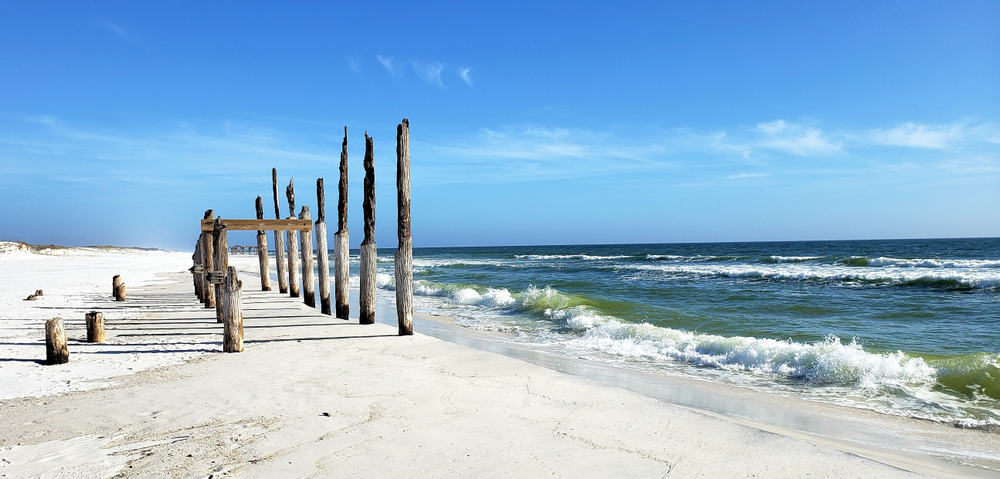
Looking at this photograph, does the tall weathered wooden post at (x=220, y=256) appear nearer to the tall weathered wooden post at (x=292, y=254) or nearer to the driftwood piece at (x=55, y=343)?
the driftwood piece at (x=55, y=343)

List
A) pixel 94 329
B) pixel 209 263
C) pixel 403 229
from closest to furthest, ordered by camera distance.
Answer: pixel 94 329 → pixel 403 229 → pixel 209 263

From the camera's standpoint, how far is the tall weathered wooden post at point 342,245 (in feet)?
37.2

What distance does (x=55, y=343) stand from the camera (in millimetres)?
6895

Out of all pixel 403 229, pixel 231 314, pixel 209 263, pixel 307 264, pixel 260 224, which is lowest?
pixel 231 314

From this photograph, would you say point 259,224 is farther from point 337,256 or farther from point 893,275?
point 893,275

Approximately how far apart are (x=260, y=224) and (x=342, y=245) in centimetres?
340

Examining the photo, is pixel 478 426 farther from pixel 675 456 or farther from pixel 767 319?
pixel 767 319

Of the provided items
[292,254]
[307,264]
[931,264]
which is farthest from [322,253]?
[931,264]

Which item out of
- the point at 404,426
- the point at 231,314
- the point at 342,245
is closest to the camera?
the point at 404,426

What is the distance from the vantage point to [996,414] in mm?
5543

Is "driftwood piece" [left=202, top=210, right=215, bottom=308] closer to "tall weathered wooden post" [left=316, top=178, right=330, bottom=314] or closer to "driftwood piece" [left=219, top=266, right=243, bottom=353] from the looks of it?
"tall weathered wooden post" [left=316, top=178, right=330, bottom=314]

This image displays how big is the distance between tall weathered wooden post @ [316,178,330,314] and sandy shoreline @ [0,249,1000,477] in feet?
16.5

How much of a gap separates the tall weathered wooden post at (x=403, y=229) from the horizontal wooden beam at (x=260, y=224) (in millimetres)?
5535

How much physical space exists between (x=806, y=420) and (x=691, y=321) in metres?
7.11
